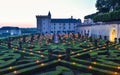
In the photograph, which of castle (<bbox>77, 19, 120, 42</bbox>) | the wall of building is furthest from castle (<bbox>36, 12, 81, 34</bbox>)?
castle (<bbox>77, 19, 120, 42</bbox>)

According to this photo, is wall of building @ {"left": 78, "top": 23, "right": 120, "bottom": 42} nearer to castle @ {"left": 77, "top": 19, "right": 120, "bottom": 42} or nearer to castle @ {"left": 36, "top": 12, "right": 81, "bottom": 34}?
castle @ {"left": 77, "top": 19, "right": 120, "bottom": 42}

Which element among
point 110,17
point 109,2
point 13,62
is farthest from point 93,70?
point 109,2

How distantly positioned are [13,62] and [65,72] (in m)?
4.59

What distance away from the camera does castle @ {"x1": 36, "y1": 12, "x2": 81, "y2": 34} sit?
91.6m

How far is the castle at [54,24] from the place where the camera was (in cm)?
9157

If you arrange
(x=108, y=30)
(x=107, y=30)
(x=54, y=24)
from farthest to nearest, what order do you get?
1. (x=54, y=24)
2. (x=107, y=30)
3. (x=108, y=30)

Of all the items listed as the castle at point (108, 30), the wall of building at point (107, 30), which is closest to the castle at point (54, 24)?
the wall of building at point (107, 30)

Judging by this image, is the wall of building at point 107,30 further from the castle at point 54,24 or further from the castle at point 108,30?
the castle at point 54,24

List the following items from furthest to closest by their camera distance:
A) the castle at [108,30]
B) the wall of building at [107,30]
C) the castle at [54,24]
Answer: the castle at [54,24] → the wall of building at [107,30] → the castle at [108,30]

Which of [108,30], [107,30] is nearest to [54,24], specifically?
[107,30]

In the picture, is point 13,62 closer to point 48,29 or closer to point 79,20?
point 48,29

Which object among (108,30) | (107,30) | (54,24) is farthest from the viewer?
(54,24)

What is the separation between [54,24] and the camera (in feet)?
308

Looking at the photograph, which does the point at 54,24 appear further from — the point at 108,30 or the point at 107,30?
the point at 108,30
